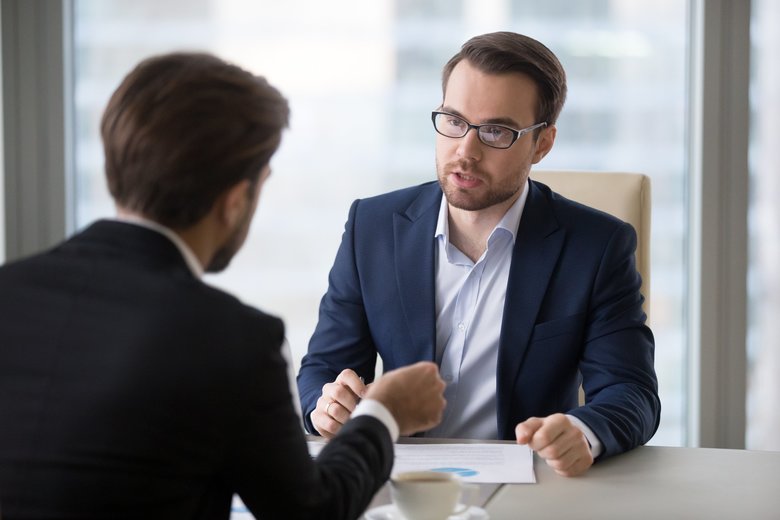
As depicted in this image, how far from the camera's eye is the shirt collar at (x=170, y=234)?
1081 millimetres

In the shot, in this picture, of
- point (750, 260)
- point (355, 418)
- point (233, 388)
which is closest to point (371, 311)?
point (355, 418)

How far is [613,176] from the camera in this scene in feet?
7.46

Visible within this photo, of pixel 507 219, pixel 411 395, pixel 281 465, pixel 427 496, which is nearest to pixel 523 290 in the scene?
pixel 507 219

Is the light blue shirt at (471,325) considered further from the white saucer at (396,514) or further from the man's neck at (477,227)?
the white saucer at (396,514)

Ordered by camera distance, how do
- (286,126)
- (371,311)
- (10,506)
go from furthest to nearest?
(371,311) → (286,126) → (10,506)

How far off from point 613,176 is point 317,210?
1.41m

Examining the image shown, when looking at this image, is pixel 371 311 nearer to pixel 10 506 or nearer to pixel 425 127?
pixel 10 506

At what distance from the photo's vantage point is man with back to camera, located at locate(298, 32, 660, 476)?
6.43 feet

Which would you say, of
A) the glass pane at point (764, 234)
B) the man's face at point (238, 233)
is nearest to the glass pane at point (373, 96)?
the glass pane at point (764, 234)

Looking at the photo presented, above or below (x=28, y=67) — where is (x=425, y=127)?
below

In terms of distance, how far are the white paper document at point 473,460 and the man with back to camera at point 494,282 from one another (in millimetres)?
296

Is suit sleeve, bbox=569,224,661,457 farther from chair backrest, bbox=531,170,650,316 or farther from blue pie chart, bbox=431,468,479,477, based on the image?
blue pie chart, bbox=431,468,479,477

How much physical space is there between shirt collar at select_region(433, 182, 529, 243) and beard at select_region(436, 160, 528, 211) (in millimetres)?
43

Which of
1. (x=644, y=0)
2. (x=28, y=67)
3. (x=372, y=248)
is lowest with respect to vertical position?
(x=372, y=248)
